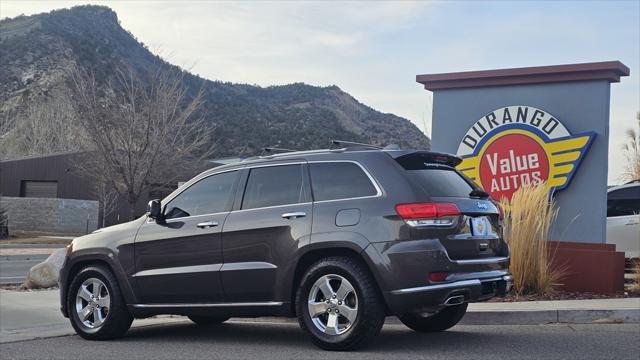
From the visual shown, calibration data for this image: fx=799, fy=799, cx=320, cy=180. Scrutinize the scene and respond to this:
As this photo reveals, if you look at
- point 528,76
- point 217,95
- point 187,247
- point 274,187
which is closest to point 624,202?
point 528,76

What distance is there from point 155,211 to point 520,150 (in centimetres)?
687

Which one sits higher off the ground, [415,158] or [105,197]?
[415,158]

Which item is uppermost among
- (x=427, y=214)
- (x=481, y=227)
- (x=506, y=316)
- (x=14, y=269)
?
(x=427, y=214)

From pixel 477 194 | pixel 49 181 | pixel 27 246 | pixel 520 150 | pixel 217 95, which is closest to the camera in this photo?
pixel 477 194

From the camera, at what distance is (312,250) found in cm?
762

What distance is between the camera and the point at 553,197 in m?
13.0

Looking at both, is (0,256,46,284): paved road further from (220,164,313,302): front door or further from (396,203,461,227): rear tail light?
(396,203,461,227): rear tail light

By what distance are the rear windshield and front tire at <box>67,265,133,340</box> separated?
12.1 feet

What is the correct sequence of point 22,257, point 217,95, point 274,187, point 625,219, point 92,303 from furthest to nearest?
point 217,95, point 22,257, point 625,219, point 92,303, point 274,187

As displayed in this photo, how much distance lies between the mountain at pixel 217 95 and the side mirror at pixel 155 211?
189 ft

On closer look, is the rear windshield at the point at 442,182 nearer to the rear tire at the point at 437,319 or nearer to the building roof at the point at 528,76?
the rear tire at the point at 437,319

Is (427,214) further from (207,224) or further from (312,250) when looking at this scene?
(207,224)

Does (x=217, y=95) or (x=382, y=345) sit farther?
(x=217, y=95)

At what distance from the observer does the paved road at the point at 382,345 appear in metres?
7.38
